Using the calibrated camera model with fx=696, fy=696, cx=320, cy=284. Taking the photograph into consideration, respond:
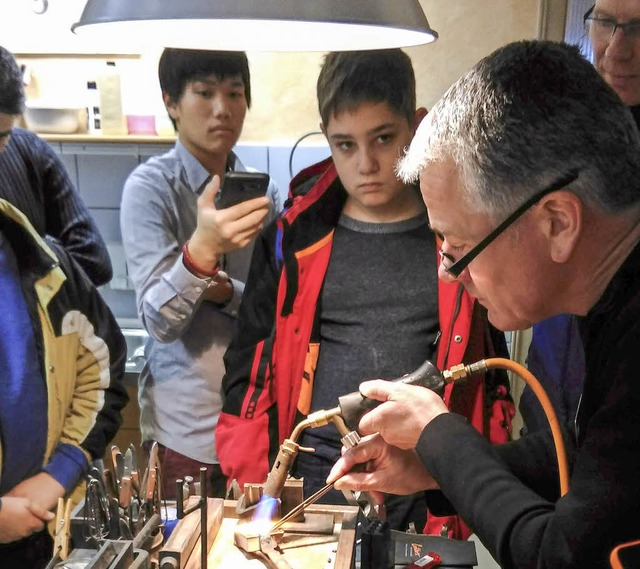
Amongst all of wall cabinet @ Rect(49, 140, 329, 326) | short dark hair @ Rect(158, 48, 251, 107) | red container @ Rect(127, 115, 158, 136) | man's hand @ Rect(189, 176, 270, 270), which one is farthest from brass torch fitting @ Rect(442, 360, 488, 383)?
red container @ Rect(127, 115, 158, 136)

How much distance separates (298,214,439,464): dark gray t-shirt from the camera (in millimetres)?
1425

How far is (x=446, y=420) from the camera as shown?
92cm

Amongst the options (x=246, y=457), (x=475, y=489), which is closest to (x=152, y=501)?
(x=246, y=457)

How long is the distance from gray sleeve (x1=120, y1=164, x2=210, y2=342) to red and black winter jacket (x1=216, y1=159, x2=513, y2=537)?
129 mm

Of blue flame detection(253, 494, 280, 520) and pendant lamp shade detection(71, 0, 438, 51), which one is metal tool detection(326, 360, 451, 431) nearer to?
blue flame detection(253, 494, 280, 520)

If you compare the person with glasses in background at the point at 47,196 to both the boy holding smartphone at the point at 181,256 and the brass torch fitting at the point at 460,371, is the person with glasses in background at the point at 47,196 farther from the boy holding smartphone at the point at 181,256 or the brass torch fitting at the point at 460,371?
the brass torch fitting at the point at 460,371

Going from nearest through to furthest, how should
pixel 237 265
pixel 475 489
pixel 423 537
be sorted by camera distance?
pixel 475 489 < pixel 423 537 < pixel 237 265

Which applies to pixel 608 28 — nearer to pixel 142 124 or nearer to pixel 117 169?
pixel 142 124

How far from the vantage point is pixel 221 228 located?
143 centimetres

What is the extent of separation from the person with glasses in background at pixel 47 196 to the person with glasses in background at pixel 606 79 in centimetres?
102

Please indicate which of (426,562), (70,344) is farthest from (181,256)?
(426,562)

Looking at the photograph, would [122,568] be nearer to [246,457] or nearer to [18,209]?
[246,457]

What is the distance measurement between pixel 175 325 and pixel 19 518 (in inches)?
18.7

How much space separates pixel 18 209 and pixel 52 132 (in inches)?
40.3
